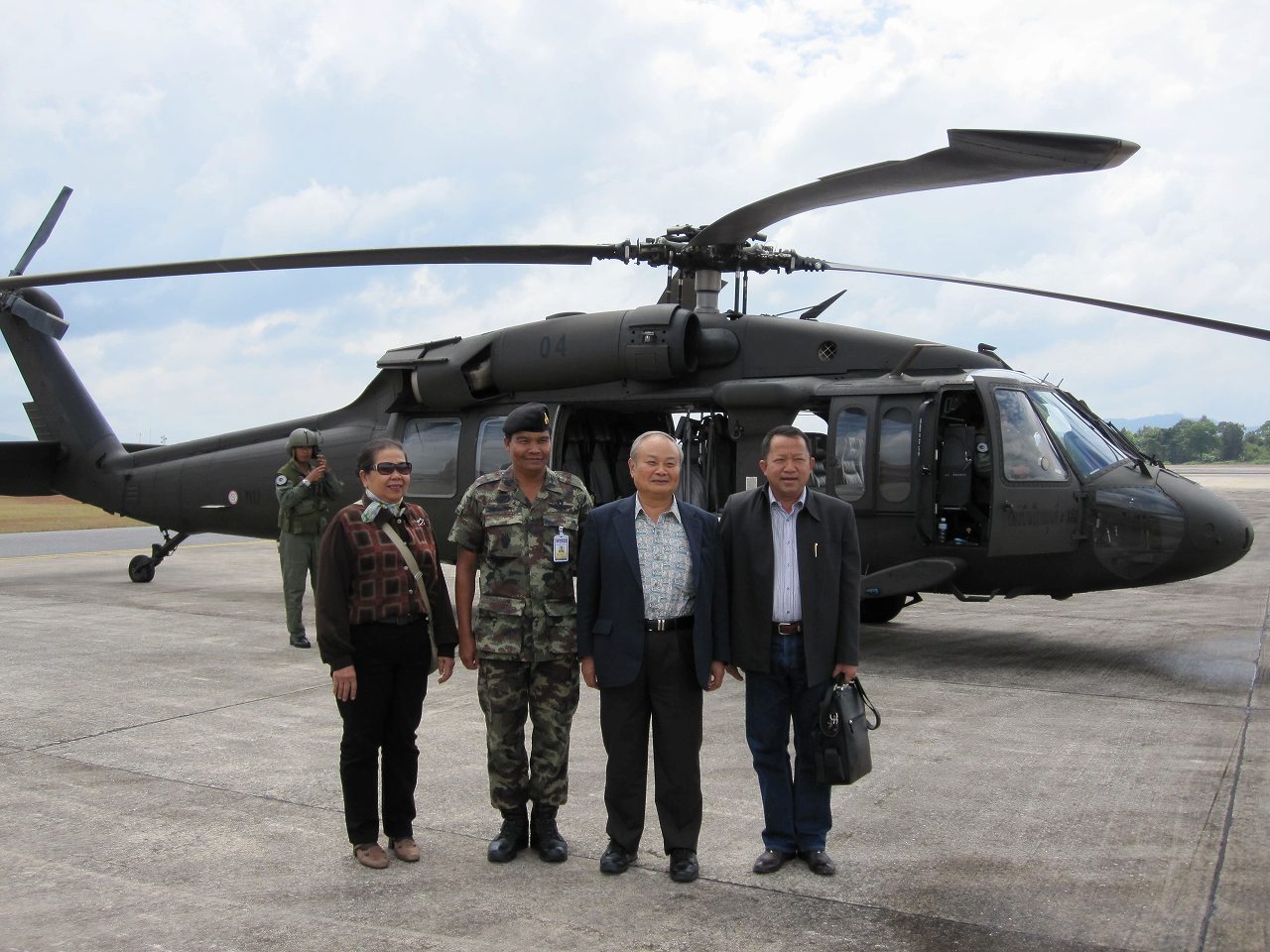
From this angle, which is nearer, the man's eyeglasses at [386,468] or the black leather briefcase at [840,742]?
the black leather briefcase at [840,742]

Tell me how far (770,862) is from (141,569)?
11.1m

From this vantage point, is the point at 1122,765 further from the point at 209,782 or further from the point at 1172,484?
the point at 209,782

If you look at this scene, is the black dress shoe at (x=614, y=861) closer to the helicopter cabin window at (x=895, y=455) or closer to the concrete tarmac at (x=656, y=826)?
the concrete tarmac at (x=656, y=826)

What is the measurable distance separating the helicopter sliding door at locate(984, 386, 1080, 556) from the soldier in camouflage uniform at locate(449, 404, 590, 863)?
4477 millimetres

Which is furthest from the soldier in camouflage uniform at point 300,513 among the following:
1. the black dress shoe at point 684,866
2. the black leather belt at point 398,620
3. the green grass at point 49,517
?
the green grass at point 49,517

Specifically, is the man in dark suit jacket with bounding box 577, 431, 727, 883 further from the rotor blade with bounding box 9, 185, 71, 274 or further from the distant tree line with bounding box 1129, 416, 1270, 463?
the distant tree line with bounding box 1129, 416, 1270, 463

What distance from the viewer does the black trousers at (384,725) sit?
4055 mm

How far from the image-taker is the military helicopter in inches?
306

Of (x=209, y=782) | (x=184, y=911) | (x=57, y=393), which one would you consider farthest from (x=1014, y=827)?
(x=57, y=393)

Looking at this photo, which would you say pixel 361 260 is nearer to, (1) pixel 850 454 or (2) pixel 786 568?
(1) pixel 850 454

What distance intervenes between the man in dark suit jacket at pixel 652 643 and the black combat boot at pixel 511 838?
0.34 metres

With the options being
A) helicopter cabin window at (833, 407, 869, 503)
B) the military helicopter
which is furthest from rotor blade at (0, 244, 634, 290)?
helicopter cabin window at (833, 407, 869, 503)

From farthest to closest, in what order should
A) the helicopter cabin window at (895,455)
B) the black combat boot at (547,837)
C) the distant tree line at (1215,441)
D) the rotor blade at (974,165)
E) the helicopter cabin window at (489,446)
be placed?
the distant tree line at (1215,441)
the helicopter cabin window at (489,446)
the helicopter cabin window at (895,455)
the rotor blade at (974,165)
the black combat boot at (547,837)

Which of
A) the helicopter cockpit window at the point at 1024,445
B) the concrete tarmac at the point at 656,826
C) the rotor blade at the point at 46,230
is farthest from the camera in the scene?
the rotor blade at the point at 46,230
